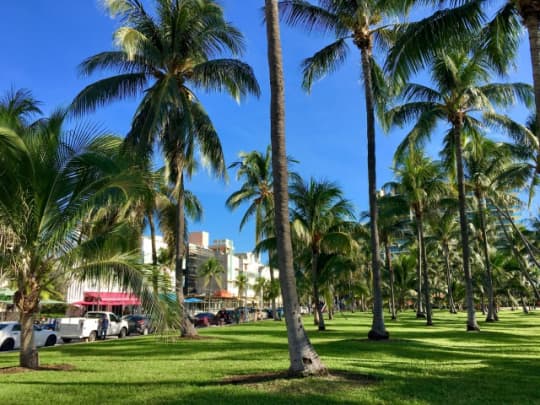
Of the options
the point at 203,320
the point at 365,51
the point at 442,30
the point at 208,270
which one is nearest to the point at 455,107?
Result: the point at 365,51

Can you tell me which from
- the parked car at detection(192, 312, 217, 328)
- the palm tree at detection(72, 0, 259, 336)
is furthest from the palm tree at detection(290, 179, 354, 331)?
the parked car at detection(192, 312, 217, 328)

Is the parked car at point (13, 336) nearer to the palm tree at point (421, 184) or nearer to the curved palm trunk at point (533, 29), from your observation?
the curved palm trunk at point (533, 29)

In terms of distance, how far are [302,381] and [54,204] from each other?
6962 mm

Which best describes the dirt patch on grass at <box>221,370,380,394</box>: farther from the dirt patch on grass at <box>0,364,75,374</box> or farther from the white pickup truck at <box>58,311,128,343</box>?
the white pickup truck at <box>58,311,128,343</box>

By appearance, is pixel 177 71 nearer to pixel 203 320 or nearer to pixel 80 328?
pixel 80 328

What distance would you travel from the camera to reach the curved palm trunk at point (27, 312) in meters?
11.0

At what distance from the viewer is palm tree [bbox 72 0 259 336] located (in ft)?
64.9

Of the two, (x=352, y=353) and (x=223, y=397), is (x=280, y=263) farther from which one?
(x=352, y=353)

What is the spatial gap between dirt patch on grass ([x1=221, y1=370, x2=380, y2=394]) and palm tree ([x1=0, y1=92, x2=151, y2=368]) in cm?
317

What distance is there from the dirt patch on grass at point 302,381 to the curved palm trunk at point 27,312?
5069 millimetres

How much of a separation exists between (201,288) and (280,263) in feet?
278

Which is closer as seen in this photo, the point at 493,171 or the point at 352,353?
the point at 352,353

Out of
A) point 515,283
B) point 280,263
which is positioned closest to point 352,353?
point 280,263

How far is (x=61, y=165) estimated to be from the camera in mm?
11281
